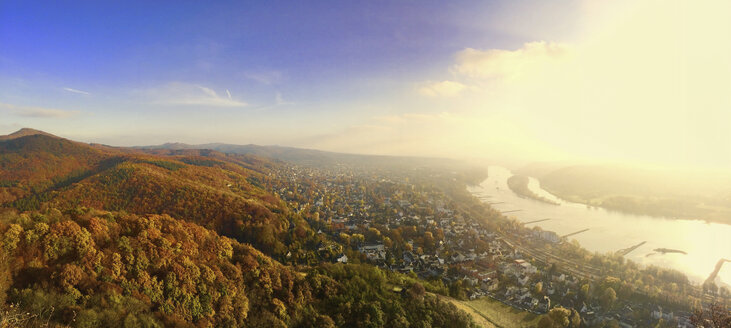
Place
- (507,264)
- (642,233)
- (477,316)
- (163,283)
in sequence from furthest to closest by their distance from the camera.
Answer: (642,233) → (507,264) → (477,316) → (163,283)

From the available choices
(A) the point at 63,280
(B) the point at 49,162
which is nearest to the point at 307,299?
(A) the point at 63,280

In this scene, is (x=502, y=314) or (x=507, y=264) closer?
(x=502, y=314)

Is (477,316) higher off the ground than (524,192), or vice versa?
(524,192)

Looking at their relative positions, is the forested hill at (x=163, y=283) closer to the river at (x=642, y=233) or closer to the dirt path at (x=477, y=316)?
the dirt path at (x=477, y=316)

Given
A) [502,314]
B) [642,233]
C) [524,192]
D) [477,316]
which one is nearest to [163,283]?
[477,316]

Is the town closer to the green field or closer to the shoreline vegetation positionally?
the green field

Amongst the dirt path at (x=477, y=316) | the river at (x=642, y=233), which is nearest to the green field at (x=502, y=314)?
the dirt path at (x=477, y=316)

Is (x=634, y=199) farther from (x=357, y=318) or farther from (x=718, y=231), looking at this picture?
(x=357, y=318)

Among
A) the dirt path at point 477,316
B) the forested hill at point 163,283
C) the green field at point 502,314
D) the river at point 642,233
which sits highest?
the forested hill at point 163,283

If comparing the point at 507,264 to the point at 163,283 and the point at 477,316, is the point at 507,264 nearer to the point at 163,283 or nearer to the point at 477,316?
the point at 477,316
